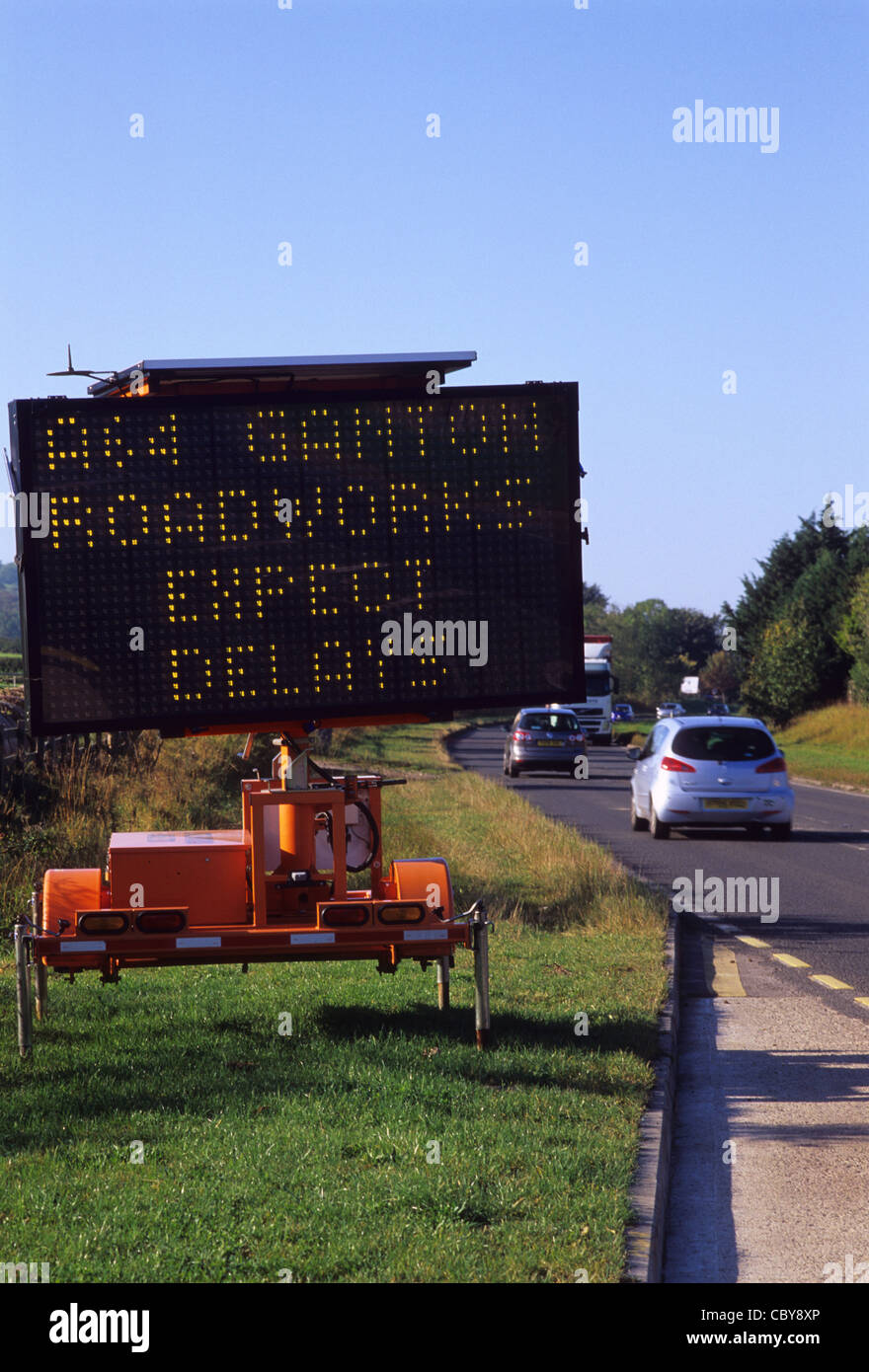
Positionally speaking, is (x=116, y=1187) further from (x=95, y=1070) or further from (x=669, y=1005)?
(x=669, y=1005)

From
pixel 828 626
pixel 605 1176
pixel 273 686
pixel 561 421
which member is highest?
pixel 561 421

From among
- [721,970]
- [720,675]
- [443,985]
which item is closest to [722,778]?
[721,970]

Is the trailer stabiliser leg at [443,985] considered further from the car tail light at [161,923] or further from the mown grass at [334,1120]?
the car tail light at [161,923]

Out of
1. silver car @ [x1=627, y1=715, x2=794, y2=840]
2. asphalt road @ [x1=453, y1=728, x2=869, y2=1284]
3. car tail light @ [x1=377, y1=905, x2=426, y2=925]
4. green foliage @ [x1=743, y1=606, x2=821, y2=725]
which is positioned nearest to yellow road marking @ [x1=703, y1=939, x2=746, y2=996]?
asphalt road @ [x1=453, y1=728, x2=869, y2=1284]

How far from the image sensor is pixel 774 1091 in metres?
7.50

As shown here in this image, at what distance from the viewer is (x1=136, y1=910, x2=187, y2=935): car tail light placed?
23.6 ft

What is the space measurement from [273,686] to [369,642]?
484 millimetres

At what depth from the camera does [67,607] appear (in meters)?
6.86

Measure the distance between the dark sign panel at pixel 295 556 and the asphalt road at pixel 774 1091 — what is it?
212cm

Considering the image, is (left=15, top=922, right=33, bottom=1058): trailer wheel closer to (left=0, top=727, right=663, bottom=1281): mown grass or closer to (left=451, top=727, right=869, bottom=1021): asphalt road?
(left=0, top=727, right=663, bottom=1281): mown grass

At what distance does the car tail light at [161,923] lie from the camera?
7180 mm

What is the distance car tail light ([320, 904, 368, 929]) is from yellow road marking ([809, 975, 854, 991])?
4.05 metres

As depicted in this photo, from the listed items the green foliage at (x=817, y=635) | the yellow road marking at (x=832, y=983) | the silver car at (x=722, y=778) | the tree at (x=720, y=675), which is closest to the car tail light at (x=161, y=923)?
the yellow road marking at (x=832, y=983)
